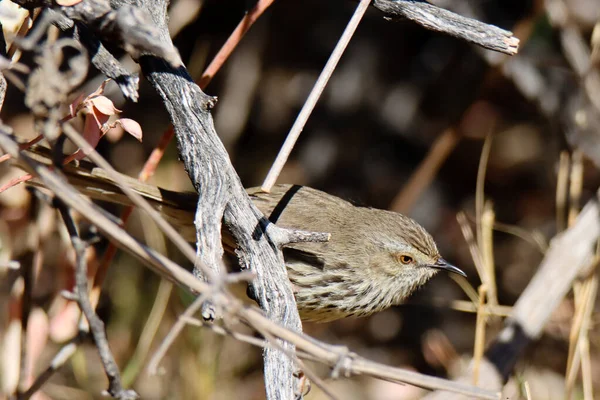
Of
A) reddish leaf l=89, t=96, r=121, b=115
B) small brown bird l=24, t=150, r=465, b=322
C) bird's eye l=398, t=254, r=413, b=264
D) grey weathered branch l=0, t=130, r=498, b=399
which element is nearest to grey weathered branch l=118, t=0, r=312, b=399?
reddish leaf l=89, t=96, r=121, b=115

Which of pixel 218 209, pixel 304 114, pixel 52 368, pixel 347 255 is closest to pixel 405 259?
pixel 347 255

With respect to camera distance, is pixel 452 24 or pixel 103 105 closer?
pixel 103 105

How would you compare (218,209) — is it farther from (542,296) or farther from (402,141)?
(402,141)

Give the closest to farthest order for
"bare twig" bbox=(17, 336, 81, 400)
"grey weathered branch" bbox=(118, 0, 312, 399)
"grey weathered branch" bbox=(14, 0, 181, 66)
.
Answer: "grey weathered branch" bbox=(14, 0, 181, 66)
"grey weathered branch" bbox=(118, 0, 312, 399)
"bare twig" bbox=(17, 336, 81, 400)

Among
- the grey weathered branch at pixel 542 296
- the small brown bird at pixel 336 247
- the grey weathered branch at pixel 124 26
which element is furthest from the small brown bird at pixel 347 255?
the grey weathered branch at pixel 124 26

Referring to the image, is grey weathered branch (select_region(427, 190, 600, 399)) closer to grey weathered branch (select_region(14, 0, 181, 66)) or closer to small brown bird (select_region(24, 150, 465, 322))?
small brown bird (select_region(24, 150, 465, 322))

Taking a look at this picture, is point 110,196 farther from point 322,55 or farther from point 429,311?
point 429,311
